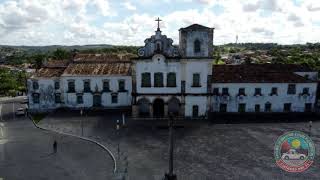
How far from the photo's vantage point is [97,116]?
45219 mm

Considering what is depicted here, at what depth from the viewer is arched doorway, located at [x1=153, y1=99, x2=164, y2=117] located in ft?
144

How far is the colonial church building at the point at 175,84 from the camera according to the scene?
4181 centimetres

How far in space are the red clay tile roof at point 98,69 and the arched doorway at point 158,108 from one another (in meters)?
7.25

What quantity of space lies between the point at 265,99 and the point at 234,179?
23148mm

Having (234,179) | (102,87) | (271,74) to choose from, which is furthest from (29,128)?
(271,74)

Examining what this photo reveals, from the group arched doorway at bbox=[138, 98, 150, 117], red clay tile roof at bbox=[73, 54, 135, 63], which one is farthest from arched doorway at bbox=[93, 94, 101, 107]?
arched doorway at bbox=[138, 98, 150, 117]

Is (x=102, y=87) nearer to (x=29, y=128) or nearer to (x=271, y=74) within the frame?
(x=29, y=128)

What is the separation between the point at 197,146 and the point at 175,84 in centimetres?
1135

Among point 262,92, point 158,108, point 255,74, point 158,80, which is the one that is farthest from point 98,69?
point 262,92

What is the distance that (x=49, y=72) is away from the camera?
50.0 m

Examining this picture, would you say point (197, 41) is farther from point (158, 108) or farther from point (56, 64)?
point (56, 64)

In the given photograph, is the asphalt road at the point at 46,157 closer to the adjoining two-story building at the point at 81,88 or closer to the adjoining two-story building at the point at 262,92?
the adjoining two-story building at the point at 81,88

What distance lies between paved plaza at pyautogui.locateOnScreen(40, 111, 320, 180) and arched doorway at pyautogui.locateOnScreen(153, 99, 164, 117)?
4105mm

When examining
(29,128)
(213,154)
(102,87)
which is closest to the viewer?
(213,154)
